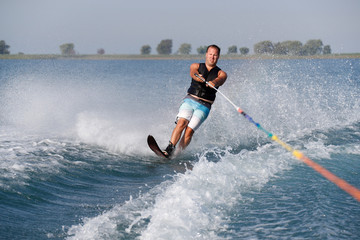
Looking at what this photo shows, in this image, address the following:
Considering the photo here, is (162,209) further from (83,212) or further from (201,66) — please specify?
(201,66)

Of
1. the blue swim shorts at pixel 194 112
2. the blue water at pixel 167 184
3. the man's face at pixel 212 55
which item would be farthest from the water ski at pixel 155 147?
the man's face at pixel 212 55

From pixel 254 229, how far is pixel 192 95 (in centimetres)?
→ 381

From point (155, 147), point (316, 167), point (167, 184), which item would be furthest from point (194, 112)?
point (316, 167)

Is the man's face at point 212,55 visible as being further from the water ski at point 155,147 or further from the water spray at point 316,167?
the water ski at point 155,147

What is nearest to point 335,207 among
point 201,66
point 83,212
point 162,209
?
point 162,209

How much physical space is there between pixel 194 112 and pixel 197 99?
241mm

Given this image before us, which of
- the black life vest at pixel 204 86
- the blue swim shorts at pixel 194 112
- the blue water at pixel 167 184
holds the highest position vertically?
the black life vest at pixel 204 86

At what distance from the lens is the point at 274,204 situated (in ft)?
14.7

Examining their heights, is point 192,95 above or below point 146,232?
above

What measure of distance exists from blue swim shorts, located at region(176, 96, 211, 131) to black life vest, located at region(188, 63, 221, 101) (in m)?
0.13

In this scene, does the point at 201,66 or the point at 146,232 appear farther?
the point at 201,66

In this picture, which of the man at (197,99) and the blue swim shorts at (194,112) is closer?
the man at (197,99)

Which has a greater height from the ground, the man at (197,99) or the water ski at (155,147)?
the man at (197,99)

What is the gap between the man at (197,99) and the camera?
7020 mm
